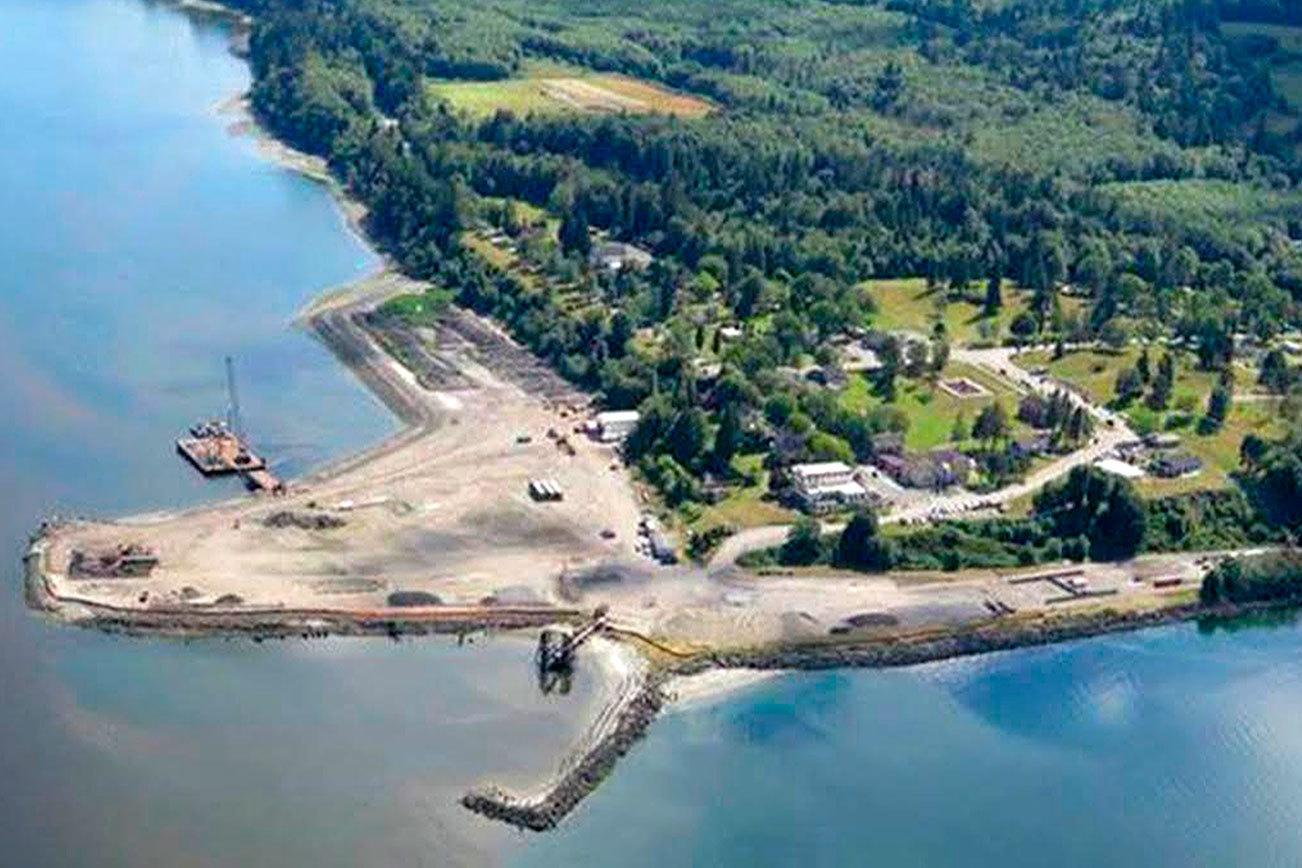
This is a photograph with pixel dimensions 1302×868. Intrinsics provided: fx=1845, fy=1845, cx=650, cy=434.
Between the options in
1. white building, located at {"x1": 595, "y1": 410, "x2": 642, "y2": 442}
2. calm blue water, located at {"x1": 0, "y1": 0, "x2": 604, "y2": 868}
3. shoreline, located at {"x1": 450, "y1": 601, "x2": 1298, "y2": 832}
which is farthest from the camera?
white building, located at {"x1": 595, "y1": 410, "x2": 642, "y2": 442}

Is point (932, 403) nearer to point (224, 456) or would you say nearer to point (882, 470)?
point (882, 470)

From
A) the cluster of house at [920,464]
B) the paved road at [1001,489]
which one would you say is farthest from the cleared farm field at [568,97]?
the cluster of house at [920,464]

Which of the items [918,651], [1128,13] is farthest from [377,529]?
[1128,13]

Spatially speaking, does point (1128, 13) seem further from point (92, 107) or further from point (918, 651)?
point (918, 651)

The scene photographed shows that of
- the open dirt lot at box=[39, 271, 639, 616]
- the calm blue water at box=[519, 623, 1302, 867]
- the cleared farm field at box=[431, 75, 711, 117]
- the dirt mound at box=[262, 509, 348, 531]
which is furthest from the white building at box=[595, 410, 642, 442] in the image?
the cleared farm field at box=[431, 75, 711, 117]

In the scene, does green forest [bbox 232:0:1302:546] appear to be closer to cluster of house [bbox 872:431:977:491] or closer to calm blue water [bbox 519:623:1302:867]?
cluster of house [bbox 872:431:977:491]
